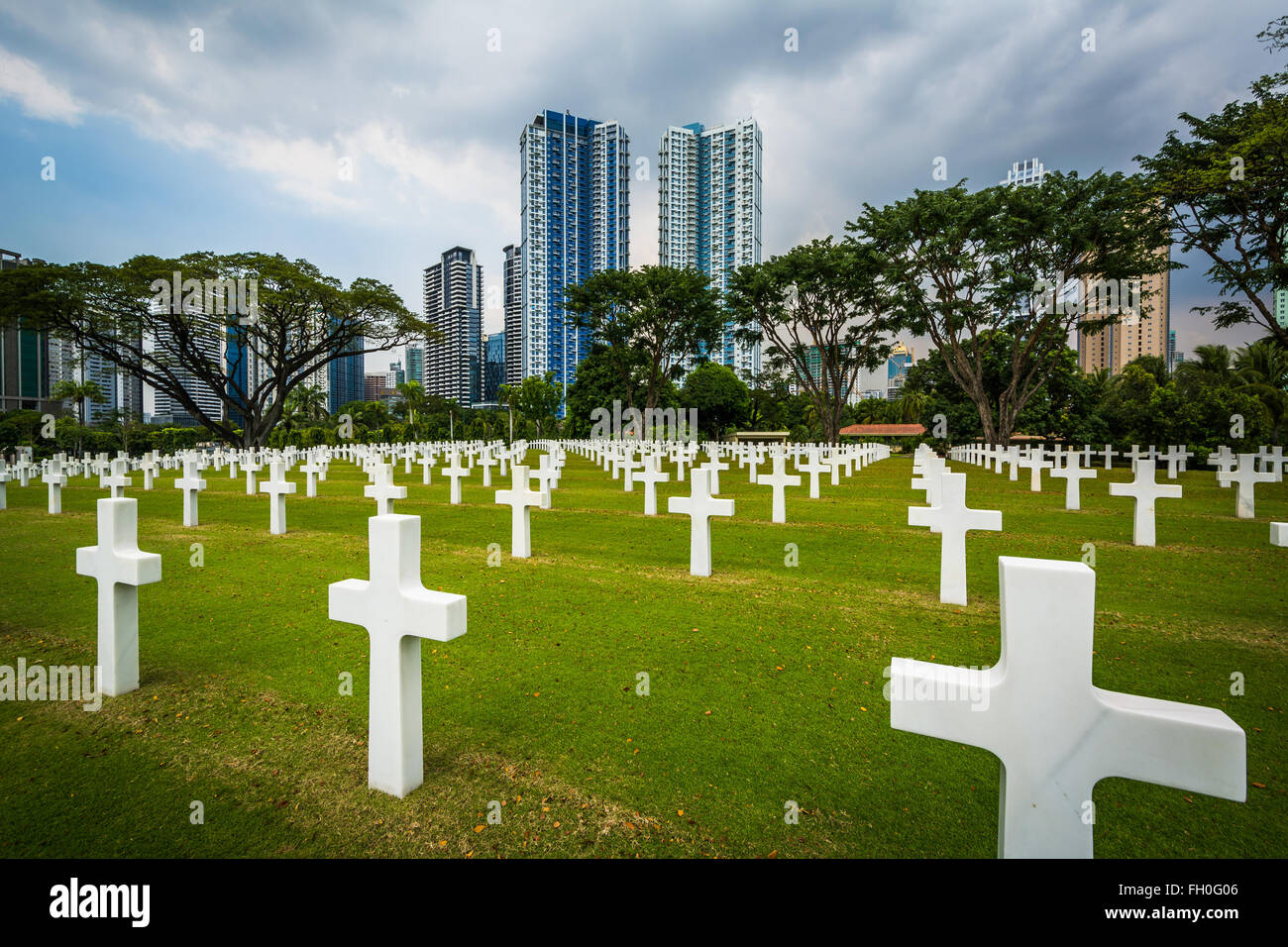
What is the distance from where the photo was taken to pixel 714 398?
193 ft

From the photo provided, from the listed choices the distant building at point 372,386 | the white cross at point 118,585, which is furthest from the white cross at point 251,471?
the distant building at point 372,386

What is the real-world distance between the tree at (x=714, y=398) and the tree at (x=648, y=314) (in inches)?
955

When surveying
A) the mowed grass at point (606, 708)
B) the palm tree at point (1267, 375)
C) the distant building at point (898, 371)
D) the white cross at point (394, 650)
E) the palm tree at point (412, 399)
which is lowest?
the mowed grass at point (606, 708)

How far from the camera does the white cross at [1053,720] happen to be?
161cm

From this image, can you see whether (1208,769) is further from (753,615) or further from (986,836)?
(753,615)

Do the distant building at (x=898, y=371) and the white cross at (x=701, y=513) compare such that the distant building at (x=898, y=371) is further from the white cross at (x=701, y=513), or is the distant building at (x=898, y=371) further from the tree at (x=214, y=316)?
the white cross at (x=701, y=513)

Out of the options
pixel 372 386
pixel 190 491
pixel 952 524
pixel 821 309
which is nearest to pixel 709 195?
pixel 821 309

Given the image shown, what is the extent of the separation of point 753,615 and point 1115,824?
3131 millimetres

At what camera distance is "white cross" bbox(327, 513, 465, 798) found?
267cm

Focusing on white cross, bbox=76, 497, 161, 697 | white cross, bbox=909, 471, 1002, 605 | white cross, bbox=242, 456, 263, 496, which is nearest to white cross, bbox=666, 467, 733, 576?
white cross, bbox=909, 471, 1002, 605

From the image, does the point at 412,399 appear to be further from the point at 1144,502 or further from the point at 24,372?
the point at 1144,502

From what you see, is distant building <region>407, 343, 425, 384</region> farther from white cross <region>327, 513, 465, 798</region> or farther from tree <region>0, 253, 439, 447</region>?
white cross <region>327, 513, 465, 798</region>

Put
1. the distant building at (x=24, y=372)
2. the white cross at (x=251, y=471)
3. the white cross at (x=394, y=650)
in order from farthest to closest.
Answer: the distant building at (x=24, y=372) → the white cross at (x=251, y=471) → the white cross at (x=394, y=650)

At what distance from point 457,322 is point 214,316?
82.1m
